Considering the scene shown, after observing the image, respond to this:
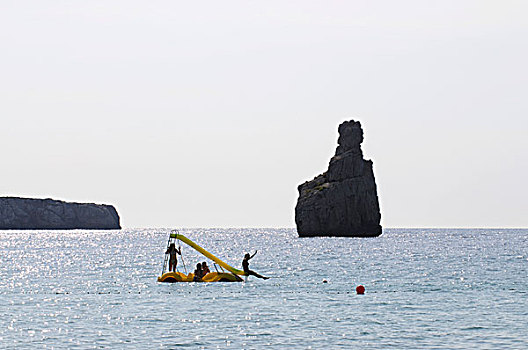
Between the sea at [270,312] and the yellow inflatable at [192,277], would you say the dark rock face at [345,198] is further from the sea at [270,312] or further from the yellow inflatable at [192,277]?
the yellow inflatable at [192,277]

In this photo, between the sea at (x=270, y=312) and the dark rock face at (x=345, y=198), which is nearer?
the sea at (x=270, y=312)

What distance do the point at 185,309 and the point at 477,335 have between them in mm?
14543

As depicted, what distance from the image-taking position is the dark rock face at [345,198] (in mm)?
156750

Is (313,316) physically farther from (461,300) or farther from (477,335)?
(461,300)

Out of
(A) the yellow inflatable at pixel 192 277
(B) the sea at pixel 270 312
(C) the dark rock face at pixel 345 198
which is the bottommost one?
(B) the sea at pixel 270 312

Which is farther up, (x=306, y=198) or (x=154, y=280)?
(x=306, y=198)

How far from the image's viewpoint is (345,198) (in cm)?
15675

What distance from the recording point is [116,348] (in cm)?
2695

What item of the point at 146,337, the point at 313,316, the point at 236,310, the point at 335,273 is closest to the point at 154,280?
the point at 335,273

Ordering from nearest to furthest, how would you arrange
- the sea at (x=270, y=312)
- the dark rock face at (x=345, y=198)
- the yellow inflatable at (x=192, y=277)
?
the sea at (x=270, y=312) < the yellow inflatable at (x=192, y=277) < the dark rock face at (x=345, y=198)

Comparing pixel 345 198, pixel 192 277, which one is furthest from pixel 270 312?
pixel 345 198

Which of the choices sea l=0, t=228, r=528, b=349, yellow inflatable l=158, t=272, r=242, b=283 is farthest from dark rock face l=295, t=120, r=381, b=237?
yellow inflatable l=158, t=272, r=242, b=283

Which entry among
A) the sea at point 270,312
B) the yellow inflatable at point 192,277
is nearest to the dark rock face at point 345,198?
the sea at point 270,312

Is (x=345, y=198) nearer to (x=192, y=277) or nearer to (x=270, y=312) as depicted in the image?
→ (x=192, y=277)
